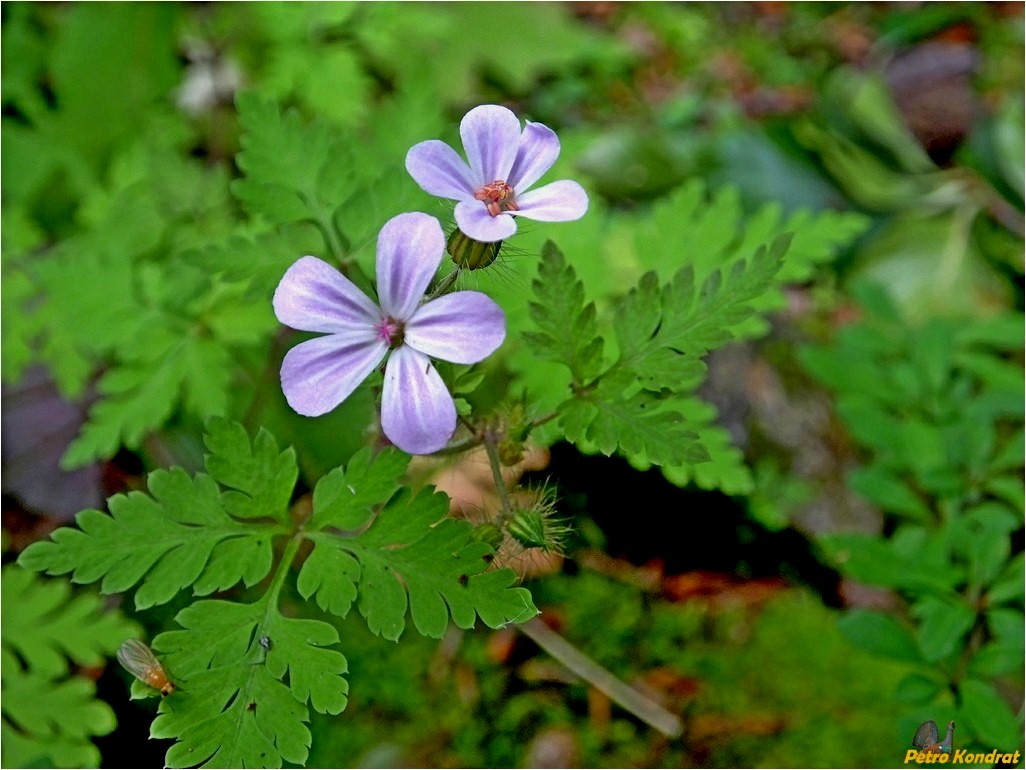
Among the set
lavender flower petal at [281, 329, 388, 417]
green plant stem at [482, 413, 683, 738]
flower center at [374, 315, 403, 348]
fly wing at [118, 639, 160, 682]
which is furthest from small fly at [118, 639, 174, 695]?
green plant stem at [482, 413, 683, 738]

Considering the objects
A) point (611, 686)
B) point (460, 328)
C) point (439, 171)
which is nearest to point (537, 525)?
point (460, 328)

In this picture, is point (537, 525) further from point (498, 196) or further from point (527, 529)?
point (498, 196)

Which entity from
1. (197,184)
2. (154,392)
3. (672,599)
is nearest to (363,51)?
(197,184)

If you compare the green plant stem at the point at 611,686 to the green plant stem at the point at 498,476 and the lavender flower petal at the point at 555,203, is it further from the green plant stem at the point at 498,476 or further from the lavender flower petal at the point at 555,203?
the lavender flower petal at the point at 555,203

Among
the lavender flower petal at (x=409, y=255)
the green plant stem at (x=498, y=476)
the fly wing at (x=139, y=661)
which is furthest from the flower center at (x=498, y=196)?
the fly wing at (x=139, y=661)

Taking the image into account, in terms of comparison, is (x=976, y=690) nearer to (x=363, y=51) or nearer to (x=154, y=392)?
(x=154, y=392)

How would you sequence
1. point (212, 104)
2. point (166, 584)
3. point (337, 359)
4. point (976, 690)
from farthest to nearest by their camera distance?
1. point (212, 104)
2. point (976, 690)
3. point (166, 584)
4. point (337, 359)
